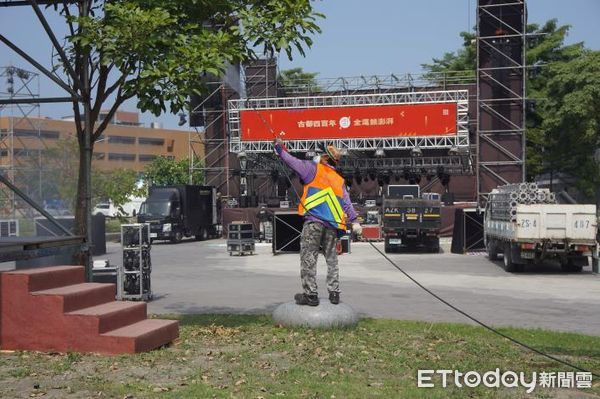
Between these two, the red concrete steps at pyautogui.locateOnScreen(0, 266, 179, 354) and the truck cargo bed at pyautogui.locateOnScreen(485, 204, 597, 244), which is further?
the truck cargo bed at pyautogui.locateOnScreen(485, 204, 597, 244)

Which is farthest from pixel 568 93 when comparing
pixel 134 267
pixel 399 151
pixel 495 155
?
pixel 134 267

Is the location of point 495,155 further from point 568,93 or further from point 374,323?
point 374,323

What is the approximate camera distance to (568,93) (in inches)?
1443

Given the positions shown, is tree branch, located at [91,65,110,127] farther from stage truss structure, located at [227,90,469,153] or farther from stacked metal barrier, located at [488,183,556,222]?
stage truss structure, located at [227,90,469,153]

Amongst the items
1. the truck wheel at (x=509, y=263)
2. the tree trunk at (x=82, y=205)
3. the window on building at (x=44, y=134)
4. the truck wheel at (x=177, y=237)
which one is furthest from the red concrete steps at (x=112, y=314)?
the truck wheel at (x=177, y=237)

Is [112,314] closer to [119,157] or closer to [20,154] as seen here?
[20,154]

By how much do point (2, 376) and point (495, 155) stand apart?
36103 mm

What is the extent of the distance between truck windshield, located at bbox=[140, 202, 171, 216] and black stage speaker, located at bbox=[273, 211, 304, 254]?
10.4 metres

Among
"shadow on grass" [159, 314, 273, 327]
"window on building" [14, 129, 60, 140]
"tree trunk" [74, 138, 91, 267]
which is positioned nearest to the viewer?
"tree trunk" [74, 138, 91, 267]

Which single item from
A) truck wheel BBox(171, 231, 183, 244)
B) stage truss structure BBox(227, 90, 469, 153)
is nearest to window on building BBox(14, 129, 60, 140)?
stage truss structure BBox(227, 90, 469, 153)

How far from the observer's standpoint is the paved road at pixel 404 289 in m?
12.6

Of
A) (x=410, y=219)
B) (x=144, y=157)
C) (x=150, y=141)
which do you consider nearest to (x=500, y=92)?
(x=410, y=219)

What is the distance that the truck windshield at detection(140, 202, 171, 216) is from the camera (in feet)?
Result: 119

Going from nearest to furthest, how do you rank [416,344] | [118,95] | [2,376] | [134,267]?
1. [2,376]
2. [416,344]
3. [118,95]
4. [134,267]
